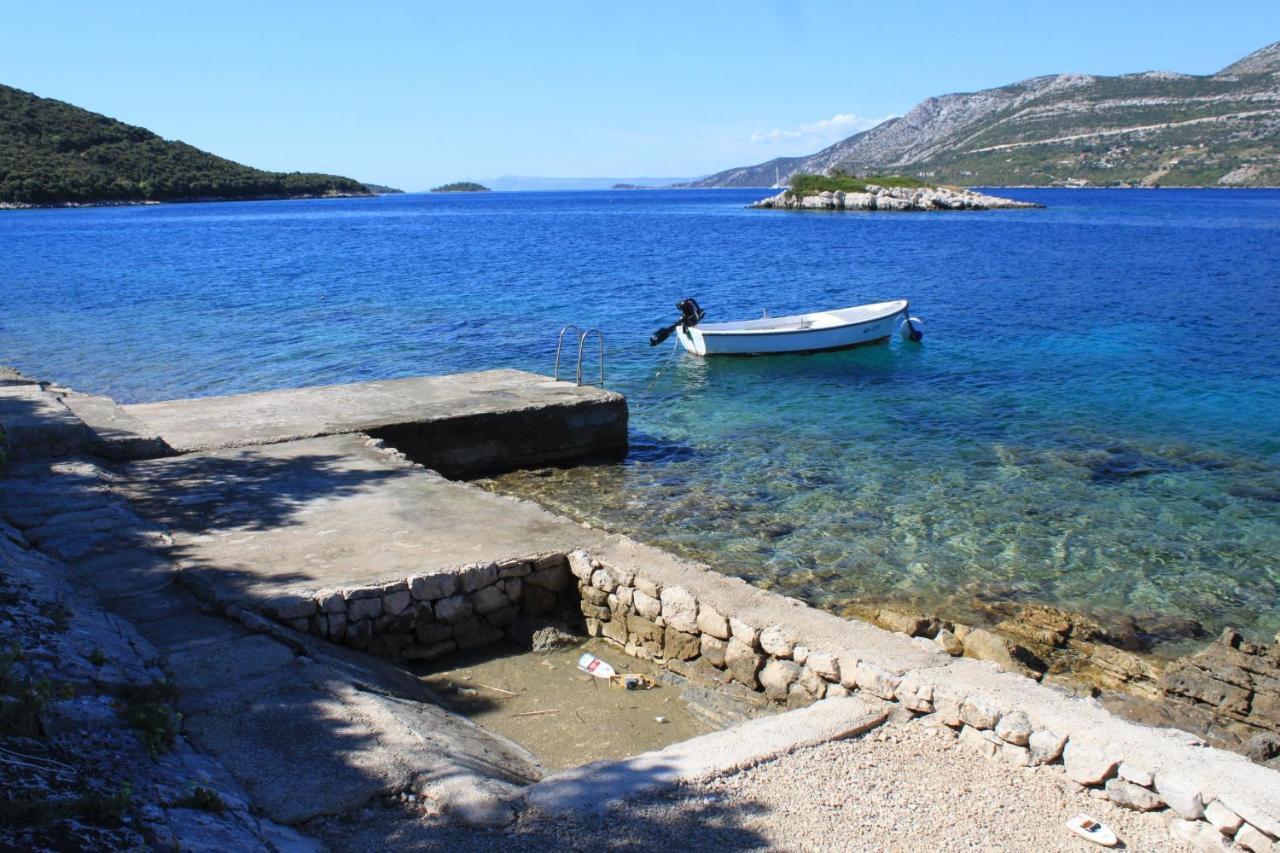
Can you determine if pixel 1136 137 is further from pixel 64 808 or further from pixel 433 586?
pixel 64 808

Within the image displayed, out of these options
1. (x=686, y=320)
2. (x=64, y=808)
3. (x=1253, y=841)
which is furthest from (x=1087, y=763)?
(x=686, y=320)

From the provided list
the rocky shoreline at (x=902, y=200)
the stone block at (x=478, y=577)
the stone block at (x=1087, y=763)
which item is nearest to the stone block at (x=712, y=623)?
the stone block at (x=478, y=577)

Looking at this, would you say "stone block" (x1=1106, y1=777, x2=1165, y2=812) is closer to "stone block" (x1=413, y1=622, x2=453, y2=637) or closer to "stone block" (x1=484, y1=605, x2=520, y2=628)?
"stone block" (x1=484, y1=605, x2=520, y2=628)

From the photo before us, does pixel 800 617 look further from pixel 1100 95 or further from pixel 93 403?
pixel 1100 95

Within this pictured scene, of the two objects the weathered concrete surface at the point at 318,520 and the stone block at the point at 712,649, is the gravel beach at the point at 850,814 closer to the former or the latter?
the stone block at the point at 712,649

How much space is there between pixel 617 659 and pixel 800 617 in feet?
5.35

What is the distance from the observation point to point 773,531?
10992mm

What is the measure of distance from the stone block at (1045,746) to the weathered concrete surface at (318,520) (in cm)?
407

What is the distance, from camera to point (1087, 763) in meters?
4.75

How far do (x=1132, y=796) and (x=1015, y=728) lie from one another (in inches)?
24.5

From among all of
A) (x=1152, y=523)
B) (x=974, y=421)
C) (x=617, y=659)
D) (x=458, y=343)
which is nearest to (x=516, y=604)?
(x=617, y=659)

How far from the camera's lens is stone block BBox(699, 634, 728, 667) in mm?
6840

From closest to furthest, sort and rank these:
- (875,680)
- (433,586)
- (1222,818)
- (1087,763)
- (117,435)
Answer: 1. (1222,818)
2. (1087,763)
3. (875,680)
4. (433,586)
5. (117,435)

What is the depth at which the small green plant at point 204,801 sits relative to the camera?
3.81 metres
